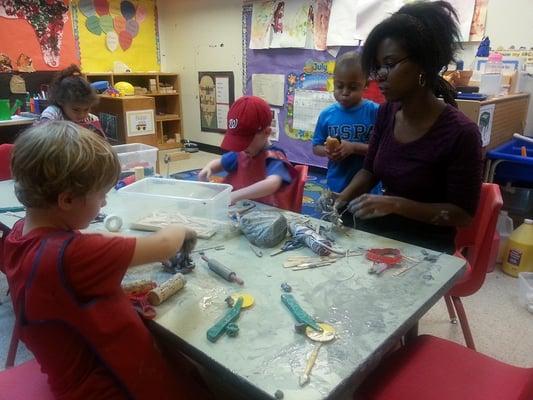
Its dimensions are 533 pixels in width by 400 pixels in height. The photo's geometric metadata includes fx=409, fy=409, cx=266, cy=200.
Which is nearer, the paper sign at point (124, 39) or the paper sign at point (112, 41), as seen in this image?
the paper sign at point (112, 41)

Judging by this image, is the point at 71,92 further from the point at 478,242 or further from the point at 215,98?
the point at 215,98

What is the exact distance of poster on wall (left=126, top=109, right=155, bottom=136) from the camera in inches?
178

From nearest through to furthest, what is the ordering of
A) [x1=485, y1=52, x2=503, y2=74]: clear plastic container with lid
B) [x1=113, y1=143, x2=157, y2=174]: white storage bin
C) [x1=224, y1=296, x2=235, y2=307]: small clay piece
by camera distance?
A: [x1=224, y1=296, x2=235, y2=307]: small clay piece
[x1=113, y1=143, x2=157, y2=174]: white storage bin
[x1=485, y1=52, x2=503, y2=74]: clear plastic container with lid

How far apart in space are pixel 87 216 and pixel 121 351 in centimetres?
27

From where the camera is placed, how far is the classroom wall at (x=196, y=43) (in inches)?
194

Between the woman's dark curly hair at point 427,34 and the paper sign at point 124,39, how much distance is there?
494cm

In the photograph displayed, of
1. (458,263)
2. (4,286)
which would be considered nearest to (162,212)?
(458,263)

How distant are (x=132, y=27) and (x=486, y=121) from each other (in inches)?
192

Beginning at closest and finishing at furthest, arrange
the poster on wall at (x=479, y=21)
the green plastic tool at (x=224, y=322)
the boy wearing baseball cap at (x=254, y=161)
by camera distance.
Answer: the green plastic tool at (x=224, y=322) → the boy wearing baseball cap at (x=254, y=161) → the poster on wall at (x=479, y=21)

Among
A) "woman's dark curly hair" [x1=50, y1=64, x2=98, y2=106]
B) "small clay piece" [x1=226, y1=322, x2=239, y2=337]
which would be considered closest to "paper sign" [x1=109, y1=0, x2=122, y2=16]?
"woman's dark curly hair" [x1=50, y1=64, x2=98, y2=106]

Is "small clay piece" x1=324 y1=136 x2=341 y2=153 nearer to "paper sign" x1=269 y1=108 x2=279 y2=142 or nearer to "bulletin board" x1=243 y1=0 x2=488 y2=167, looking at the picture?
"bulletin board" x1=243 y1=0 x2=488 y2=167

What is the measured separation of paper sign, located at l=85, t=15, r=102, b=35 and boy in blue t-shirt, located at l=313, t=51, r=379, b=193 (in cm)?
442

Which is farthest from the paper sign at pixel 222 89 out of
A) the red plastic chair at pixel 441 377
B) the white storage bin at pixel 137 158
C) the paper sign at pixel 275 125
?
the red plastic chair at pixel 441 377

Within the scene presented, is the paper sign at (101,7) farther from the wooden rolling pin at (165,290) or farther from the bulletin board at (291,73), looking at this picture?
the wooden rolling pin at (165,290)
